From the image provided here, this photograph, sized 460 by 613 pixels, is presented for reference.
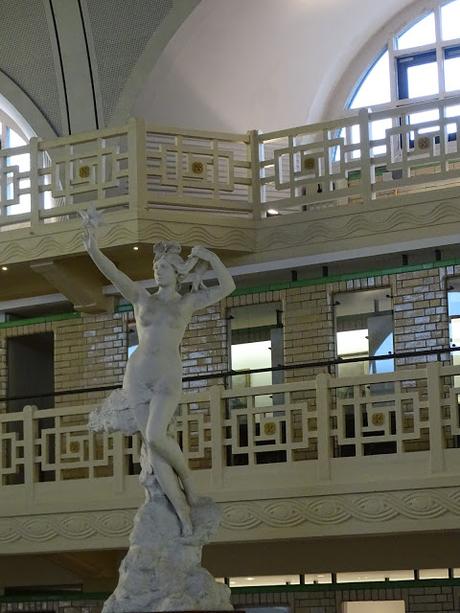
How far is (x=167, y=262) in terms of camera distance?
12133 millimetres

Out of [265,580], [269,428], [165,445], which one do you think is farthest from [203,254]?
[265,580]

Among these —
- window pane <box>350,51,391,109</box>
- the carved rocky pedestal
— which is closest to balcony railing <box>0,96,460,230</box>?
window pane <box>350,51,391,109</box>

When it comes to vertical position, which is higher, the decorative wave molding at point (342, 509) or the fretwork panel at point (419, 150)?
the fretwork panel at point (419, 150)

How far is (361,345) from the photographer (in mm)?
16688

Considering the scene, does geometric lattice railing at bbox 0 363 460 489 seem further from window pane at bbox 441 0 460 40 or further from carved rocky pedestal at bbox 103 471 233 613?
window pane at bbox 441 0 460 40

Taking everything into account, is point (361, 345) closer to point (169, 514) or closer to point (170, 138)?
point (170, 138)

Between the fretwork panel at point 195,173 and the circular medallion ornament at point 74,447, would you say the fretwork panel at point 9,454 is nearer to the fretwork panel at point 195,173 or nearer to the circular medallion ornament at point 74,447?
the circular medallion ornament at point 74,447

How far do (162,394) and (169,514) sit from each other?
917 mm

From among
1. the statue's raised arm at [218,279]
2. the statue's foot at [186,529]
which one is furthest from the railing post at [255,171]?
the statue's foot at [186,529]

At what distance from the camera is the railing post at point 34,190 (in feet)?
54.2

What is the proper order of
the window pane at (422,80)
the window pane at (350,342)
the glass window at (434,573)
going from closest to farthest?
1. the glass window at (434,573)
2. the window pane at (350,342)
3. the window pane at (422,80)

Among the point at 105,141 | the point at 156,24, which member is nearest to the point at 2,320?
the point at 105,141

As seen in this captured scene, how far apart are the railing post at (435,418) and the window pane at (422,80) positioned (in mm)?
5970

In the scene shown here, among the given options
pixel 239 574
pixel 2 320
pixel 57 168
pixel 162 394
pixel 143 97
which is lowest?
pixel 239 574
